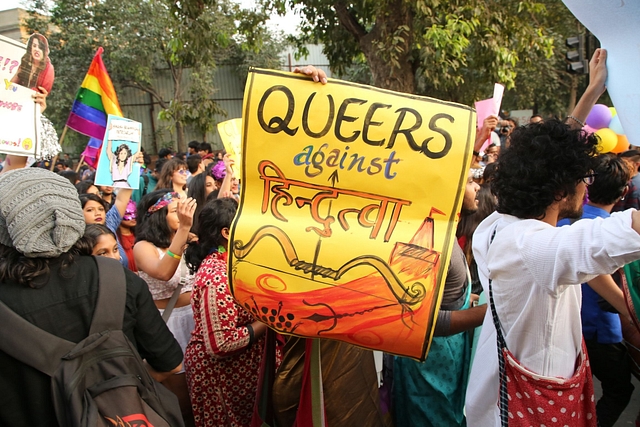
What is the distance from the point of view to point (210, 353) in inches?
85.2

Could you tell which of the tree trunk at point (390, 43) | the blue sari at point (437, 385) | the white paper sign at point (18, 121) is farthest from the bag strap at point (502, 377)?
the tree trunk at point (390, 43)

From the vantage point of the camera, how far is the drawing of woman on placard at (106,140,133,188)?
371 centimetres

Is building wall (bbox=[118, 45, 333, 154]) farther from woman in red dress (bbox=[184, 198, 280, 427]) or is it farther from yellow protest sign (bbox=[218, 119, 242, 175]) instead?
woman in red dress (bbox=[184, 198, 280, 427])

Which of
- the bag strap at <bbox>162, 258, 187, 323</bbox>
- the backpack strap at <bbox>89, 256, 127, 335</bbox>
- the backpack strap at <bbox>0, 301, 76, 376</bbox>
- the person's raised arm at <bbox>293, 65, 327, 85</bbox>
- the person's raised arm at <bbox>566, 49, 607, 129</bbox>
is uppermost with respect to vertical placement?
the person's raised arm at <bbox>566, 49, 607, 129</bbox>

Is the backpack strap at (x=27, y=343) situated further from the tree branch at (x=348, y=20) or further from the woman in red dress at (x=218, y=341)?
the tree branch at (x=348, y=20)

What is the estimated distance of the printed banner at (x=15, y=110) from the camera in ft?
9.32

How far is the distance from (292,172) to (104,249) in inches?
50.5

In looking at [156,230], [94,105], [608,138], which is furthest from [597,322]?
[94,105]

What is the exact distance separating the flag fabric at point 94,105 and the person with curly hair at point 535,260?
3.39 metres

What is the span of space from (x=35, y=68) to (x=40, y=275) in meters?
2.04

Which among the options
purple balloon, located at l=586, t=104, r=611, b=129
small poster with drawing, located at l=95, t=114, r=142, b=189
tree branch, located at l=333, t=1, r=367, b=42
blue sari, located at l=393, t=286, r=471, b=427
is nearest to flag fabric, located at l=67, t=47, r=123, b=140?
small poster with drawing, located at l=95, t=114, r=142, b=189

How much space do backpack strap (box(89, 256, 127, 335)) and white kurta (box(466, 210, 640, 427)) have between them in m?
1.19

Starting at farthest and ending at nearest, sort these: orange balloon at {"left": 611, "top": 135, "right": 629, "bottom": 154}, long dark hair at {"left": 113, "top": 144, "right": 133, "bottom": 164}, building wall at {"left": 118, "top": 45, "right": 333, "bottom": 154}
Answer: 1. building wall at {"left": 118, "top": 45, "right": 333, "bottom": 154}
2. orange balloon at {"left": 611, "top": 135, "right": 629, "bottom": 154}
3. long dark hair at {"left": 113, "top": 144, "right": 133, "bottom": 164}

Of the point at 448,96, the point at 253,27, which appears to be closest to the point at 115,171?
the point at 253,27
